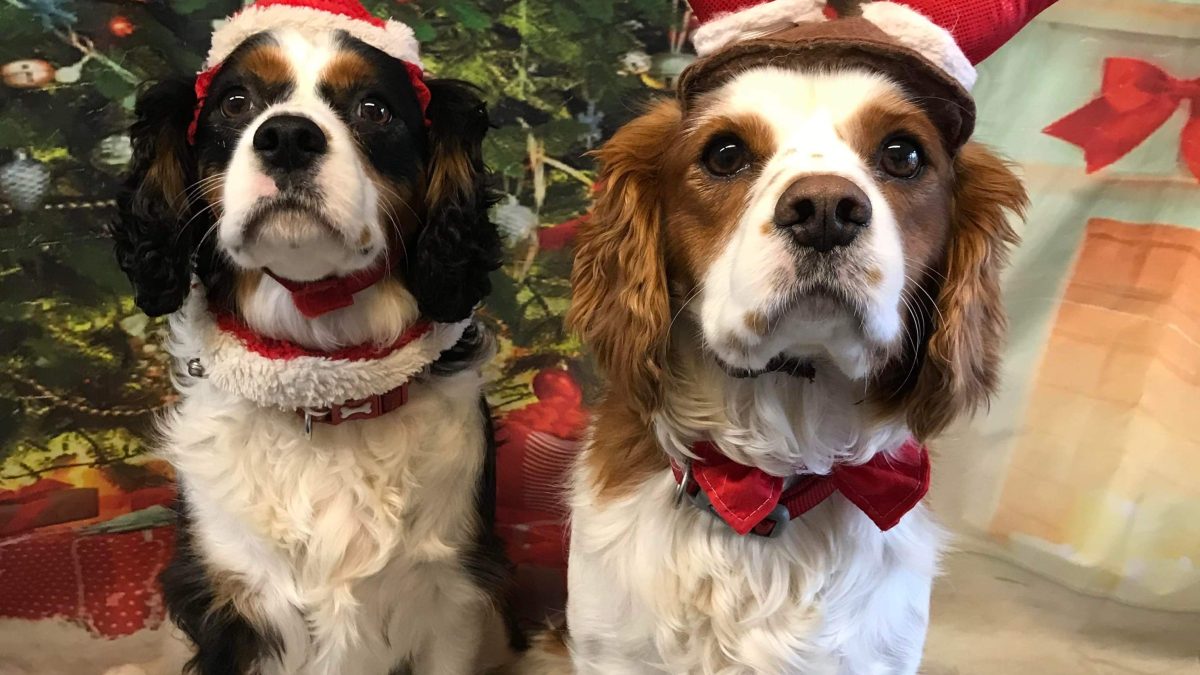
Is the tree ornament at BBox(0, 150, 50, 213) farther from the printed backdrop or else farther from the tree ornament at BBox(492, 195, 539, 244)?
the tree ornament at BBox(492, 195, 539, 244)

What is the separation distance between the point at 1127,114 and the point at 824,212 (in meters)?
1.60

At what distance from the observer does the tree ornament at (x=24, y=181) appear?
2.36m

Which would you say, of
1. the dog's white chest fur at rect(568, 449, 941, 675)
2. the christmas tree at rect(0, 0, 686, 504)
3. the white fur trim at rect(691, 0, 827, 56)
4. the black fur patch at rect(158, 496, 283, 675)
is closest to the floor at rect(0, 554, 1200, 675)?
the christmas tree at rect(0, 0, 686, 504)

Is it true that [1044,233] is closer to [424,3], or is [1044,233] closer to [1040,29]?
[1040,29]

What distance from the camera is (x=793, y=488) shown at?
1.53m

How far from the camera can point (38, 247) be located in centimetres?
241

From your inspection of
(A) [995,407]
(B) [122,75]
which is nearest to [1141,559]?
(A) [995,407]

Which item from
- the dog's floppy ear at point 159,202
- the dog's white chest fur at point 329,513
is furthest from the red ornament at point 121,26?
the dog's white chest fur at point 329,513

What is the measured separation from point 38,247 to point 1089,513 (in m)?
2.65

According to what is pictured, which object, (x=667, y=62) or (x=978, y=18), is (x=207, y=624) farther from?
(x=667, y=62)

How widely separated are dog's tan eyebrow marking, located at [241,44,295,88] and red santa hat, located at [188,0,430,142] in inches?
2.3

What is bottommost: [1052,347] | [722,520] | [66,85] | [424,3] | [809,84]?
[1052,347]

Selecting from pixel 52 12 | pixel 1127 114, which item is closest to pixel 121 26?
pixel 52 12

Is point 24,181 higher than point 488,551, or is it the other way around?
point 24,181
